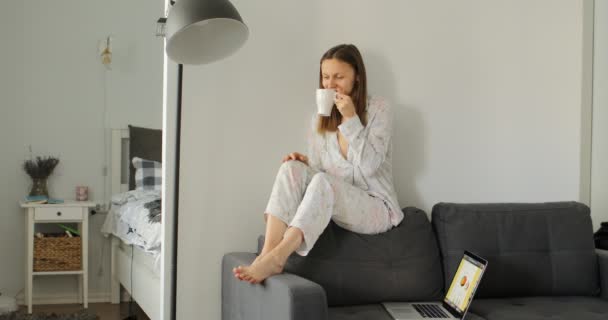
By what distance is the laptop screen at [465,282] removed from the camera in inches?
79.1

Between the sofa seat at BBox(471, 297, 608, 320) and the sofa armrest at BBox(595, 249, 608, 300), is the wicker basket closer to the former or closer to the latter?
the sofa seat at BBox(471, 297, 608, 320)

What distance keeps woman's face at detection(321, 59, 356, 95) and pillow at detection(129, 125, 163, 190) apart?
1.82 metres

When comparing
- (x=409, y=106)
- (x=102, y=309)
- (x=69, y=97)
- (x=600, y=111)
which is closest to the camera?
(x=409, y=106)

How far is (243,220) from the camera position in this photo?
8.21 ft

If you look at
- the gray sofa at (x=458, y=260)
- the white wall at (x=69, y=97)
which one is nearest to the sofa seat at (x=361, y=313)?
the gray sofa at (x=458, y=260)

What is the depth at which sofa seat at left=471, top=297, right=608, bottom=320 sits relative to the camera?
2.04m

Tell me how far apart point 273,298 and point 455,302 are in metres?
0.67

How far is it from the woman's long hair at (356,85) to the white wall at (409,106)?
16cm

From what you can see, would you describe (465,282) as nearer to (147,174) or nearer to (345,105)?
(345,105)

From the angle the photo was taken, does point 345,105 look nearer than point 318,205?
No

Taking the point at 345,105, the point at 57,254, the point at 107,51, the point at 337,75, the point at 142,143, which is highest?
the point at 107,51

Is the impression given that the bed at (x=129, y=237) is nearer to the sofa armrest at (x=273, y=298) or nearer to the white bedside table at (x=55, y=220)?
the white bedside table at (x=55, y=220)

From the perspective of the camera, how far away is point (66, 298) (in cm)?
399

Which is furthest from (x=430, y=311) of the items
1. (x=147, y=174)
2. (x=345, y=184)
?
(x=147, y=174)
